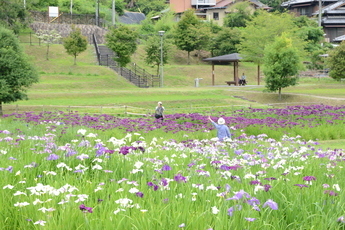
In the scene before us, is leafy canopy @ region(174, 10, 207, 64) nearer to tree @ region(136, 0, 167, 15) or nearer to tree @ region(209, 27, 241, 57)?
tree @ region(209, 27, 241, 57)

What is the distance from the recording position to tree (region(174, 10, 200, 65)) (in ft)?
214

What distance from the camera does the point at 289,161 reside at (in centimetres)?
710

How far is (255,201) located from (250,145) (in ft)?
20.9

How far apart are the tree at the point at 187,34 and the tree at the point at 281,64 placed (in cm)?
2559

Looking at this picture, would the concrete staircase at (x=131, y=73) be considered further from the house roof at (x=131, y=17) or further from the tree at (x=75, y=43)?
the house roof at (x=131, y=17)

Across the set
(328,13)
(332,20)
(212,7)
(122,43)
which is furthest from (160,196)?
(328,13)

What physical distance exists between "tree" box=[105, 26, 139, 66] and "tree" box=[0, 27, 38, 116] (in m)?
21.2

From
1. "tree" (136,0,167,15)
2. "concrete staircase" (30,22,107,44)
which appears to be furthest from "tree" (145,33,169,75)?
"tree" (136,0,167,15)

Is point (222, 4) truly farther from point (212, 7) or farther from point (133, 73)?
point (133, 73)

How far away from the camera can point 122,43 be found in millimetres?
51562

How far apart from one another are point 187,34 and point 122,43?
52.3 ft

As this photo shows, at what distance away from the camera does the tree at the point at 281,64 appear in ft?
130

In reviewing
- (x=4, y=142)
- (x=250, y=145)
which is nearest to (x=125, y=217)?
(x=4, y=142)

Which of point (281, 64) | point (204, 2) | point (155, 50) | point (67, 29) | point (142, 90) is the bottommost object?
point (142, 90)
